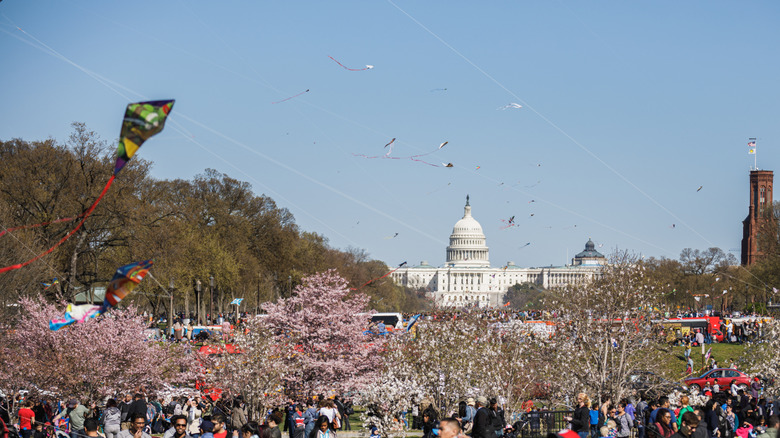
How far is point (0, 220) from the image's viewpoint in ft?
117

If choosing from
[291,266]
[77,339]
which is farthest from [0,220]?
[291,266]

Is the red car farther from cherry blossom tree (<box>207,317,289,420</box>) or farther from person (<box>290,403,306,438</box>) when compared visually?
person (<box>290,403,306,438</box>)

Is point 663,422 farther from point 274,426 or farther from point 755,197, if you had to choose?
point 755,197

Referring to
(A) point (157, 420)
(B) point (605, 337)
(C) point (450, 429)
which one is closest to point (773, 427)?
(C) point (450, 429)

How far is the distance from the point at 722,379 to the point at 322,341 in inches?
549

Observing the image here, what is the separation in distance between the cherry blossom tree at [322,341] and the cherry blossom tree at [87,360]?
303 centimetres

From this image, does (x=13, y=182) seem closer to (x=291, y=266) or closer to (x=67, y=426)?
(x=67, y=426)

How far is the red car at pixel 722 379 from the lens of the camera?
31203 mm

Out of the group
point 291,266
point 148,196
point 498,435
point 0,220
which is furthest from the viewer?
point 291,266

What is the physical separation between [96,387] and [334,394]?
22.0 feet

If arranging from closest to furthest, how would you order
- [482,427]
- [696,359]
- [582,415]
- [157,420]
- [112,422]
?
[482,427] → [582,415] → [112,422] → [157,420] → [696,359]

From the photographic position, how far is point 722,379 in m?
32.1

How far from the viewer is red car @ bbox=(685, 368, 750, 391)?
31203 millimetres

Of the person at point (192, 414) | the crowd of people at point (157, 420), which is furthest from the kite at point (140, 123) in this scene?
the person at point (192, 414)
